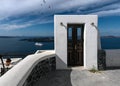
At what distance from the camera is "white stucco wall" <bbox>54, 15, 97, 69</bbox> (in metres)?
9.01

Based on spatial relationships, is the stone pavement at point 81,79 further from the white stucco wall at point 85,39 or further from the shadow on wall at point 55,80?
the white stucco wall at point 85,39

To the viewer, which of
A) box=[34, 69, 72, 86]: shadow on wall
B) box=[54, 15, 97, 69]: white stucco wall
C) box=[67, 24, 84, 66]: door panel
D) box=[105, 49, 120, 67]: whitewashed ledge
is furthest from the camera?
box=[105, 49, 120, 67]: whitewashed ledge

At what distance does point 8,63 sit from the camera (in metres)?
7.85

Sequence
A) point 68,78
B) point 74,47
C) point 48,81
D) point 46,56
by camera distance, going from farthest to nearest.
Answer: point 74,47
point 46,56
point 68,78
point 48,81

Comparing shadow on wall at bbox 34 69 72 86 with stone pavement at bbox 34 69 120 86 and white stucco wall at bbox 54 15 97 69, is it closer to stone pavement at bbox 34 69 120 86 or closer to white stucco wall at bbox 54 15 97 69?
stone pavement at bbox 34 69 120 86

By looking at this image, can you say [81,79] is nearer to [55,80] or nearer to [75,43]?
[55,80]

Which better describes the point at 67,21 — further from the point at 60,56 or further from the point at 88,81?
the point at 88,81

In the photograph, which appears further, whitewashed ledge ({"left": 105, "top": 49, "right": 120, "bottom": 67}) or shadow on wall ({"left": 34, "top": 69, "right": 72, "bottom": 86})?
whitewashed ledge ({"left": 105, "top": 49, "right": 120, "bottom": 67})

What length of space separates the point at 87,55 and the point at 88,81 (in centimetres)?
235

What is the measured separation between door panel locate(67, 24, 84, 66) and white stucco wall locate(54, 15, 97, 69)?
401 mm

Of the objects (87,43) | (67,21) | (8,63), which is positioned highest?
(67,21)

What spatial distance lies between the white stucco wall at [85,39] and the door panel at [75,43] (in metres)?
0.40

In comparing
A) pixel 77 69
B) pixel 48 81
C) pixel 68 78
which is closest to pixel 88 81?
pixel 68 78

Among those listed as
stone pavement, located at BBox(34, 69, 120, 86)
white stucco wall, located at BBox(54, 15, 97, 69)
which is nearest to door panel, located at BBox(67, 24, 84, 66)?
white stucco wall, located at BBox(54, 15, 97, 69)
